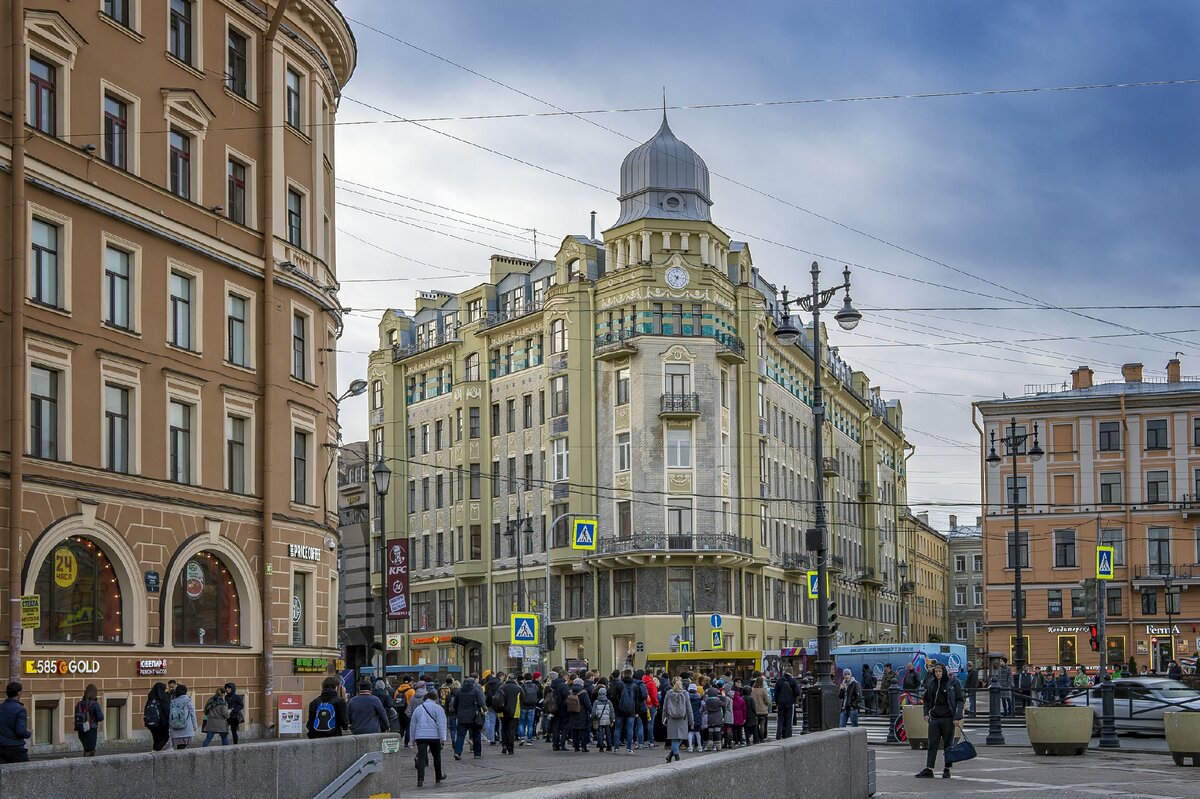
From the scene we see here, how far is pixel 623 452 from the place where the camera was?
69.6 m

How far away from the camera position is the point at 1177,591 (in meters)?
79.5

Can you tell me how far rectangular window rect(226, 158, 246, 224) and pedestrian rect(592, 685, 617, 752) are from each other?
12.7m

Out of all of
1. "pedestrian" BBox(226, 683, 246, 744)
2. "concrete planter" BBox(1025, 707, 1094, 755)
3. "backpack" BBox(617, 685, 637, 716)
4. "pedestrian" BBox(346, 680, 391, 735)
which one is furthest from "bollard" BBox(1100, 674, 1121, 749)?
"pedestrian" BBox(226, 683, 246, 744)

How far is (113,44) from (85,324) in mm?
5574

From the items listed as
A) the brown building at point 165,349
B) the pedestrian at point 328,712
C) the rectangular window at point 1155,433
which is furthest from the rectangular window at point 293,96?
the rectangular window at point 1155,433

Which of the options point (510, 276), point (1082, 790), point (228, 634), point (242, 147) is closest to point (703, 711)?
point (228, 634)

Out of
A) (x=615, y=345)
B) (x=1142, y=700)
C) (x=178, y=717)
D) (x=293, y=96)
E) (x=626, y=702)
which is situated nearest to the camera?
(x=178, y=717)

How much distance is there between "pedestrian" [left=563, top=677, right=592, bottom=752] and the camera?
32344 mm

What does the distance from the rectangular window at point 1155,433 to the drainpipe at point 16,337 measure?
69512 mm

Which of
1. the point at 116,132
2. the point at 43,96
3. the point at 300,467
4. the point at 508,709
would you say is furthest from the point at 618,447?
the point at 43,96

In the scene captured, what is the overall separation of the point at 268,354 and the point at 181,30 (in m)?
7.03

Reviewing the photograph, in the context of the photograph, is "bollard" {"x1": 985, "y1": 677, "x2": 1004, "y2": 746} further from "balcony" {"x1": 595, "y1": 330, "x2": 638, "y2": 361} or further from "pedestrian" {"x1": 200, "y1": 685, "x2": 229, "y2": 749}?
"balcony" {"x1": 595, "y1": 330, "x2": 638, "y2": 361}

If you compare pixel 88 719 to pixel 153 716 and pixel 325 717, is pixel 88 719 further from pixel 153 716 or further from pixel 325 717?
pixel 325 717

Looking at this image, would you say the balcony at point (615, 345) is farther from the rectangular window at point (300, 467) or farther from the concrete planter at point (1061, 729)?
the concrete planter at point (1061, 729)
